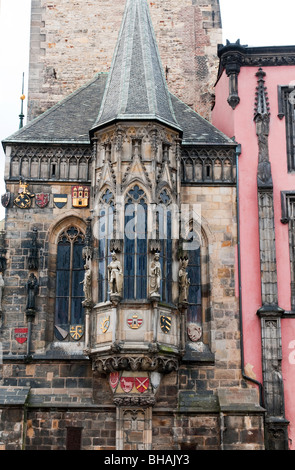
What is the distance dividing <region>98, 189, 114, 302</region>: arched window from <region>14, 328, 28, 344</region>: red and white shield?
193 centimetres

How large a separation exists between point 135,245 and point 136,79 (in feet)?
14.0

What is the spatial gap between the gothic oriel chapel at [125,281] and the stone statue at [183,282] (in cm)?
3

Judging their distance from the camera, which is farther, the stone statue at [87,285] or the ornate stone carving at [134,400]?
the stone statue at [87,285]

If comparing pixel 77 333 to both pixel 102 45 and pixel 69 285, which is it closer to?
pixel 69 285

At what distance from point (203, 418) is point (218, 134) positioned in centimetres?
711

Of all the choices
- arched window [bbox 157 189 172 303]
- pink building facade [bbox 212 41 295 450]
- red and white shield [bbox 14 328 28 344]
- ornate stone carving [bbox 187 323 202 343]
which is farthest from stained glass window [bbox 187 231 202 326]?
red and white shield [bbox 14 328 28 344]

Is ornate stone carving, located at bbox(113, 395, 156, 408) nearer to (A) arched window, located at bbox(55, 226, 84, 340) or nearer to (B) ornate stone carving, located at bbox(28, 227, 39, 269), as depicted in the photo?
(A) arched window, located at bbox(55, 226, 84, 340)

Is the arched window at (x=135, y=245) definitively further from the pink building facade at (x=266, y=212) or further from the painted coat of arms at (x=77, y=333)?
the pink building facade at (x=266, y=212)

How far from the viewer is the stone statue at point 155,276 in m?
16.4

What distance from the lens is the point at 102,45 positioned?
23469mm

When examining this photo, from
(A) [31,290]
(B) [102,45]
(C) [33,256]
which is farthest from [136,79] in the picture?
(A) [31,290]

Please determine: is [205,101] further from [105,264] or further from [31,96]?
[105,264]

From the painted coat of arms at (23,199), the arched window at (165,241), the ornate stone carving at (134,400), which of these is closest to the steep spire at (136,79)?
the arched window at (165,241)

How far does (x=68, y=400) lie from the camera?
16984mm
